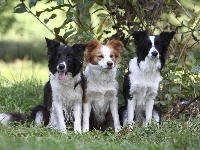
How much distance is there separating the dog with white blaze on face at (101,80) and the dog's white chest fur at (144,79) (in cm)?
27

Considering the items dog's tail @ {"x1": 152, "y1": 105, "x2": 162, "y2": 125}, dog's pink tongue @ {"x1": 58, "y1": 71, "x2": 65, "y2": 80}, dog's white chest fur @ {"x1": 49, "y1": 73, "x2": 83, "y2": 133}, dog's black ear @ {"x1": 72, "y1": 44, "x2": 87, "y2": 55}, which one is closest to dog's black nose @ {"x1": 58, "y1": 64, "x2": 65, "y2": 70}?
dog's pink tongue @ {"x1": 58, "y1": 71, "x2": 65, "y2": 80}

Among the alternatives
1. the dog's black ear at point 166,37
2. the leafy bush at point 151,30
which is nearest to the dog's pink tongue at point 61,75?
the leafy bush at point 151,30

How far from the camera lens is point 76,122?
26.6 feet

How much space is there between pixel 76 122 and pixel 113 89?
69 cm

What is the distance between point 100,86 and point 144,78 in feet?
2.03

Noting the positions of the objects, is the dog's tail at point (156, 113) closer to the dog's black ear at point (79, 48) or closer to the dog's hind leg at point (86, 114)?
the dog's hind leg at point (86, 114)

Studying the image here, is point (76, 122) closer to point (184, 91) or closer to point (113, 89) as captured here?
point (113, 89)

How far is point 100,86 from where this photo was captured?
822cm

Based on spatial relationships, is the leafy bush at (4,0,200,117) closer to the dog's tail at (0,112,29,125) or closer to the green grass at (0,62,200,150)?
the green grass at (0,62,200,150)

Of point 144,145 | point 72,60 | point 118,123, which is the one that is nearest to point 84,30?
point 72,60

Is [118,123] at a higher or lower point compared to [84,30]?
lower

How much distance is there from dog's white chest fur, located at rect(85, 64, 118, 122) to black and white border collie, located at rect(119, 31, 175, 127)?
8.0 inches

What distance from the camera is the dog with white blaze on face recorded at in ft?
26.7

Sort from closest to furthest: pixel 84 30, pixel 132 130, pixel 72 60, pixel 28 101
A: pixel 132 130, pixel 72 60, pixel 84 30, pixel 28 101
